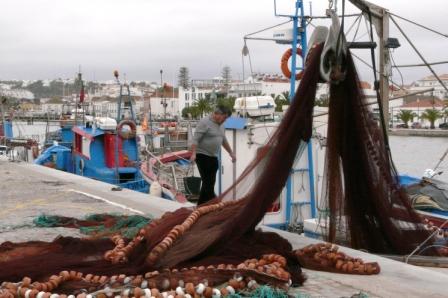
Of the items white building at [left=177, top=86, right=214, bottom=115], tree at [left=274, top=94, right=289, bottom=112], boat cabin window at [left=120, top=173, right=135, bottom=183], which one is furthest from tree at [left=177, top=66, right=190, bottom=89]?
boat cabin window at [left=120, top=173, right=135, bottom=183]

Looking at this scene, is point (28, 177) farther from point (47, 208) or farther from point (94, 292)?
point (94, 292)

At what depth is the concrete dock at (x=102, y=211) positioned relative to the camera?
4621mm

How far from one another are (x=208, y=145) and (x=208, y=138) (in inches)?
3.7

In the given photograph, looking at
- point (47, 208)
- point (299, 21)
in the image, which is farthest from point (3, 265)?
point (299, 21)

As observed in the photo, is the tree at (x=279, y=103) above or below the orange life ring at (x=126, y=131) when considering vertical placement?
above

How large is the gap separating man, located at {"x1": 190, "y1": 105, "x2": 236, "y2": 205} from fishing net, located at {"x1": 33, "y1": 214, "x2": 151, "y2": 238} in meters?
1.31

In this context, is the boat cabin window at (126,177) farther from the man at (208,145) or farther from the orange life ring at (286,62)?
the man at (208,145)

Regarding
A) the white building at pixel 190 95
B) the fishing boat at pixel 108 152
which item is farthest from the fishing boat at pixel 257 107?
the white building at pixel 190 95

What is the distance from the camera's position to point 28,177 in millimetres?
14391

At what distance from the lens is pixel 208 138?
26.7ft

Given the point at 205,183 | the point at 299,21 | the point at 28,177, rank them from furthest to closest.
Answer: the point at 28,177 < the point at 299,21 < the point at 205,183

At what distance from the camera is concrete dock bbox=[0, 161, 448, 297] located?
15.2 ft

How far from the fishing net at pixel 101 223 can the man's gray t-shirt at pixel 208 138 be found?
1.44 m

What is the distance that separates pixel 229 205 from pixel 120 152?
566 inches
